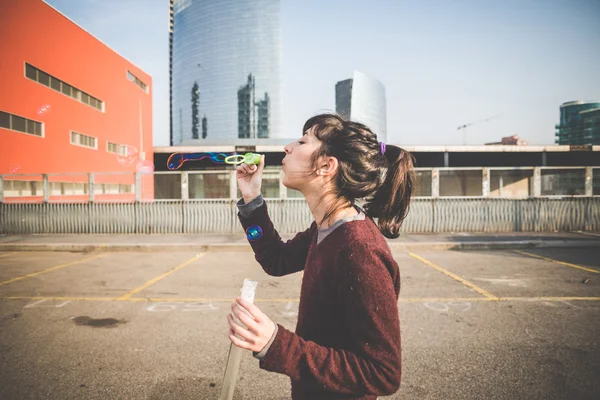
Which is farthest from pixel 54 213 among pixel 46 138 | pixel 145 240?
pixel 46 138

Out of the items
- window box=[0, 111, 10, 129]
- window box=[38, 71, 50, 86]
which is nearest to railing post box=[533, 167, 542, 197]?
window box=[0, 111, 10, 129]

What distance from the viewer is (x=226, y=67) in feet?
368

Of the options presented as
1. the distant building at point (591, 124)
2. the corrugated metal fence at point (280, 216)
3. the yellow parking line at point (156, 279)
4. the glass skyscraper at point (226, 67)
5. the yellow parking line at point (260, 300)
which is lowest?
the yellow parking line at point (156, 279)

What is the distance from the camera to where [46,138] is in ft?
61.1

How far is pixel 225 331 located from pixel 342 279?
3420 millimetres

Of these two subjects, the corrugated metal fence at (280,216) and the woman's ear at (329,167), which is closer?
the woman's ear at (329,167)

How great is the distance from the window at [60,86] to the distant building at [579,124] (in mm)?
A: 160973

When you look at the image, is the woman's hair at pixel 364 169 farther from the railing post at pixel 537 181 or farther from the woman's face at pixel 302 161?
the railing post at pixel 537 181

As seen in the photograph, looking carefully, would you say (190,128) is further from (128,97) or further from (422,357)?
(422,357)

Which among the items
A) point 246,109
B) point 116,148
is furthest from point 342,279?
point 246,109

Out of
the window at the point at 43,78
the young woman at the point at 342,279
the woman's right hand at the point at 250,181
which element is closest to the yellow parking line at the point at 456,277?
the young woman at the point at 342,279

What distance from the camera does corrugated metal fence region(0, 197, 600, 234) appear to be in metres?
12.3

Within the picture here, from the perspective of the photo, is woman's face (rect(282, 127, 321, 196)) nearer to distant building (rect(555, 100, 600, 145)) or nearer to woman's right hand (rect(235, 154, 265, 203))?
woman's right hand (rect(235, 154, 265, 203))

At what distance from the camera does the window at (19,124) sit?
15748 millimetres
